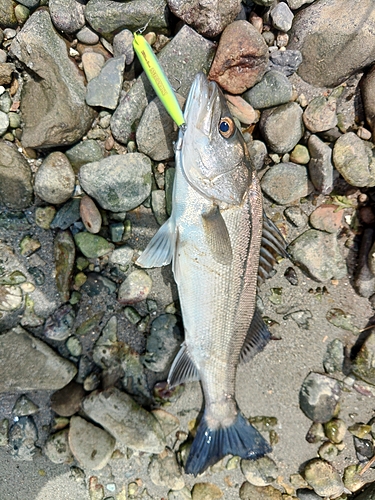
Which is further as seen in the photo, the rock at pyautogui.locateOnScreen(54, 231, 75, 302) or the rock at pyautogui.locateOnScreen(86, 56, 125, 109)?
the rock at pyautogui.locateOnScreen(54, 231, 75, 302)

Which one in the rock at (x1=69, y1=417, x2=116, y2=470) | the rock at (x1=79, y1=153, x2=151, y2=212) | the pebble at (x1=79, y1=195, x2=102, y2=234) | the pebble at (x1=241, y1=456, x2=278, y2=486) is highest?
the rock at (x1=79, y1=153, x2=151, y2=212)

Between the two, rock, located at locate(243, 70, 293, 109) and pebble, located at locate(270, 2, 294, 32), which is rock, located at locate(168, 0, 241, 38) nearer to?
pebble, located at locate(270, 2, 294, 32)

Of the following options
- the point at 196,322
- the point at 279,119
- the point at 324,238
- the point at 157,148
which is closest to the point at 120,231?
the point at 157,148

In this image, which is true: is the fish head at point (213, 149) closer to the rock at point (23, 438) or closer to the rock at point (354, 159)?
the rock at point (354, 159)

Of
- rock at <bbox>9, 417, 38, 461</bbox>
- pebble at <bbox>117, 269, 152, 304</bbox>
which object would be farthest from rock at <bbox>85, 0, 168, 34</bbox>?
rock at <bbox>9, 417, 38, 461</bbox>

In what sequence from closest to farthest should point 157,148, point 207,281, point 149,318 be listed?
point 207,281 → point 157,148 → point 149,318

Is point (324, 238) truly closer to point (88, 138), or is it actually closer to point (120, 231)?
point (120, 231)
